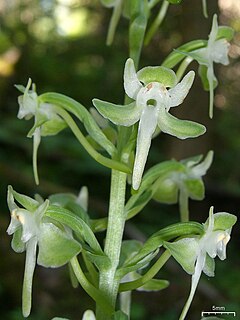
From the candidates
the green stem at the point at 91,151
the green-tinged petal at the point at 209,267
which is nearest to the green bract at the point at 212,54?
the green stem at the point at 91,151

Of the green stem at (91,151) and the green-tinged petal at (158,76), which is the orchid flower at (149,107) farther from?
the green stem at (91,151)

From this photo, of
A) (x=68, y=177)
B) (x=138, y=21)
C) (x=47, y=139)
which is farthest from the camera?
(x=68, y=177)

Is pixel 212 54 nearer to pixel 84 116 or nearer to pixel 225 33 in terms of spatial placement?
pixel 225 33

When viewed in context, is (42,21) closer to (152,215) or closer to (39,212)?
(152,215)

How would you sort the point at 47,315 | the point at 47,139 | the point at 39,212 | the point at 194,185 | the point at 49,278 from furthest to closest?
the point at 49,278 → the point at 47,139 → the point at 47,315 → the point at 194,185 → the point at 39,212

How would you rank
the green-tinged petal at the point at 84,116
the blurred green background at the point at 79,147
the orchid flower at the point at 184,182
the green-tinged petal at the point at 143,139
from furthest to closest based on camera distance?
the blurred green background at the point at 79,147 < the orchid flower at the point at 184,182 < the green-tinged petal at the point at 84,116 < the green-tinged petal at the point at 143,139

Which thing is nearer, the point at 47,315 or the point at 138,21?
the point at 138,21

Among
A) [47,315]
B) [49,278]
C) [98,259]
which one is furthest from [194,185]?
[49,278]
